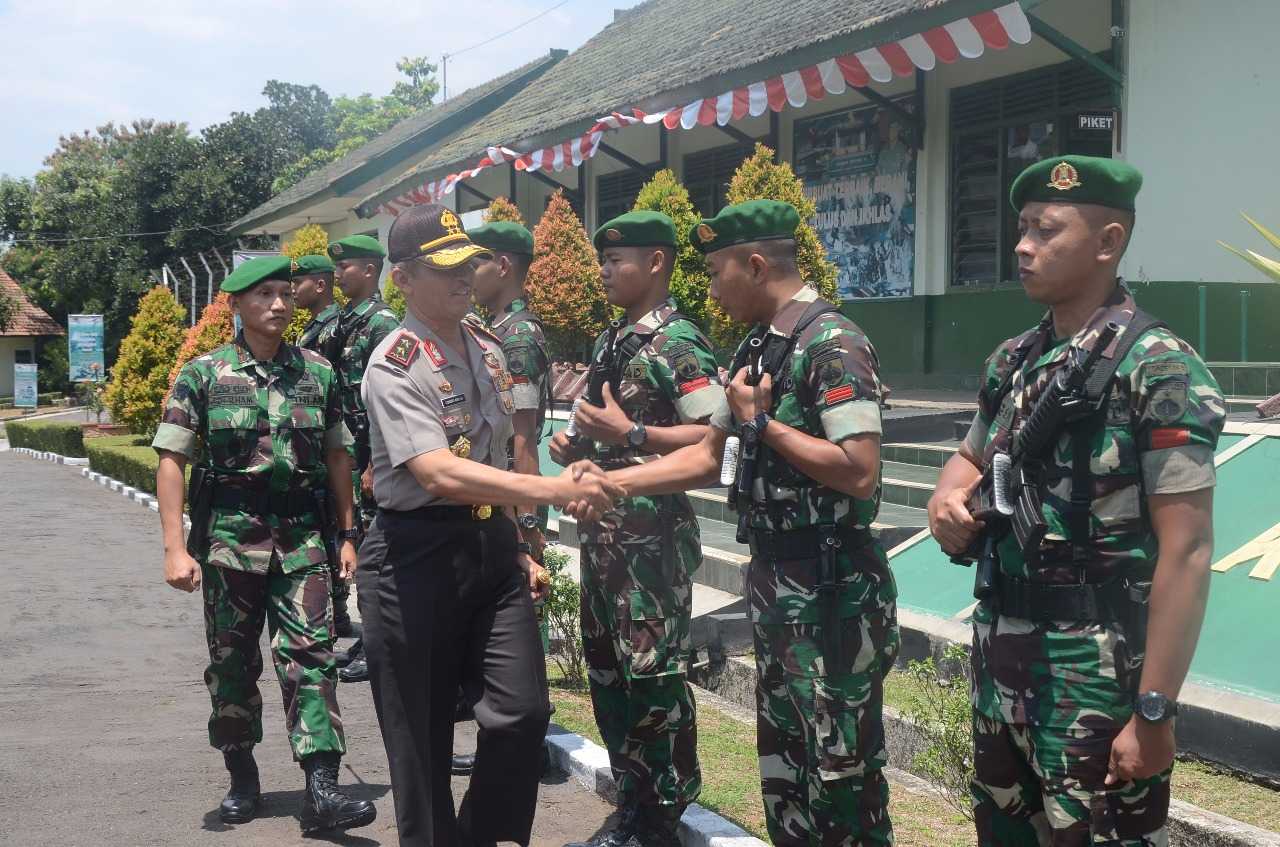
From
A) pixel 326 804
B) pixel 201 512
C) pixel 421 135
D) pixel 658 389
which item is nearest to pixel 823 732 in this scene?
pixel 658 389

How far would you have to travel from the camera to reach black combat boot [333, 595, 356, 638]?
8.58 m

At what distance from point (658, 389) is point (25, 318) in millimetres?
64540

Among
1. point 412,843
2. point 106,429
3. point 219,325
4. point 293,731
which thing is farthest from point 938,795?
point 106,429

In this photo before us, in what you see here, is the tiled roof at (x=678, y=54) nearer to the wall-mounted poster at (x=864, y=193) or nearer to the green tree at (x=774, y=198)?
the green tree at (x=774, y=198)

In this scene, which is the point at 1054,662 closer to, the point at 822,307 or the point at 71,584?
the point at 822,307

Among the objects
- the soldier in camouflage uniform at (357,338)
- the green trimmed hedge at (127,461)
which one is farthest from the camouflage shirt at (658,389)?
the green trimmed hedge at (127,461)

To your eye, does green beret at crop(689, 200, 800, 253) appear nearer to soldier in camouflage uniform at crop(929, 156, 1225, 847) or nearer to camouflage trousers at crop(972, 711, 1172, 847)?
soldier in camouflage uniform at crop(929, 156, 1225, 847)

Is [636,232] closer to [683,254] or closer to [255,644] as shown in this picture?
[255,644]

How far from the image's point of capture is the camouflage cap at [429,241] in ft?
13.4

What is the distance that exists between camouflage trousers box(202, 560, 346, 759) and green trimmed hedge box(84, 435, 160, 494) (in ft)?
46.0

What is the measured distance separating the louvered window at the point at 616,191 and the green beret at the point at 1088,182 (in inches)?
667

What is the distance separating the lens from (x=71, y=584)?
1170 cm

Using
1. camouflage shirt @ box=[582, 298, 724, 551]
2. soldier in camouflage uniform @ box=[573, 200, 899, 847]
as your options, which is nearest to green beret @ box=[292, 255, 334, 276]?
camouflage shirt @ box=[582, 298, 724, 551]

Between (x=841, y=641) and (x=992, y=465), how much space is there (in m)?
0.88
